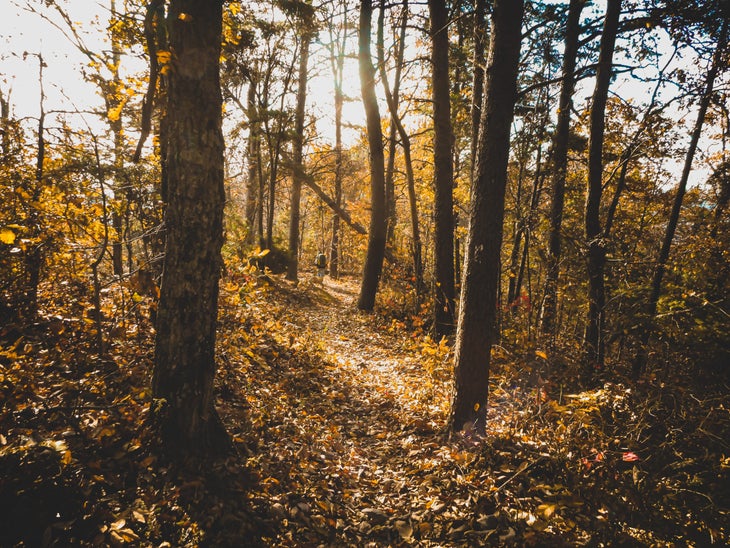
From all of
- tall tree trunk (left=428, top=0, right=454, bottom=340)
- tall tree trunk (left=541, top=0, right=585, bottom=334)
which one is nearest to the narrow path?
tall tree trunk (left=428, top=0, right=454, bottom=340)

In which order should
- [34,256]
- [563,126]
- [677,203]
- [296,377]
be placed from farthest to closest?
[563,126] → [677,203] → [296,377] → [34,256]

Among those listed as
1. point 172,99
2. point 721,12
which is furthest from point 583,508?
point 721,12

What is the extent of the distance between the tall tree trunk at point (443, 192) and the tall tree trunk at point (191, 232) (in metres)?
5.85

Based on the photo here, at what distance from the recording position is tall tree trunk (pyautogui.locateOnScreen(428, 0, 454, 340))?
8.19m

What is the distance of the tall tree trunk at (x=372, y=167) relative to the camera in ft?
30.8

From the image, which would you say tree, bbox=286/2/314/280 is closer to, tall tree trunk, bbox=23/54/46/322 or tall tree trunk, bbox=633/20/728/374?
tall tree trunk, bbox=23/54/46/322

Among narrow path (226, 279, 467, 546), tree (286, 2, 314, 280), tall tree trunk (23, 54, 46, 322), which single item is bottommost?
narrow path (226, 279, 467, 546)

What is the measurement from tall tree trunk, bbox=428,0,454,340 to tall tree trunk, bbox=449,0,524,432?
152 inches

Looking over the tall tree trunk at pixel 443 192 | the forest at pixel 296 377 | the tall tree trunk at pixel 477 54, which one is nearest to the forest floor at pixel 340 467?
the forest at pixel 296 377

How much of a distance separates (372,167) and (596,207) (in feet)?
20.4

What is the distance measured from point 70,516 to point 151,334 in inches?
112

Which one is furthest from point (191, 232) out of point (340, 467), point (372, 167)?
point (372, 167)

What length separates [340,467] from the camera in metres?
4.10

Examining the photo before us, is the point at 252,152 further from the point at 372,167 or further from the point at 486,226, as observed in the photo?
the point at 486,226
